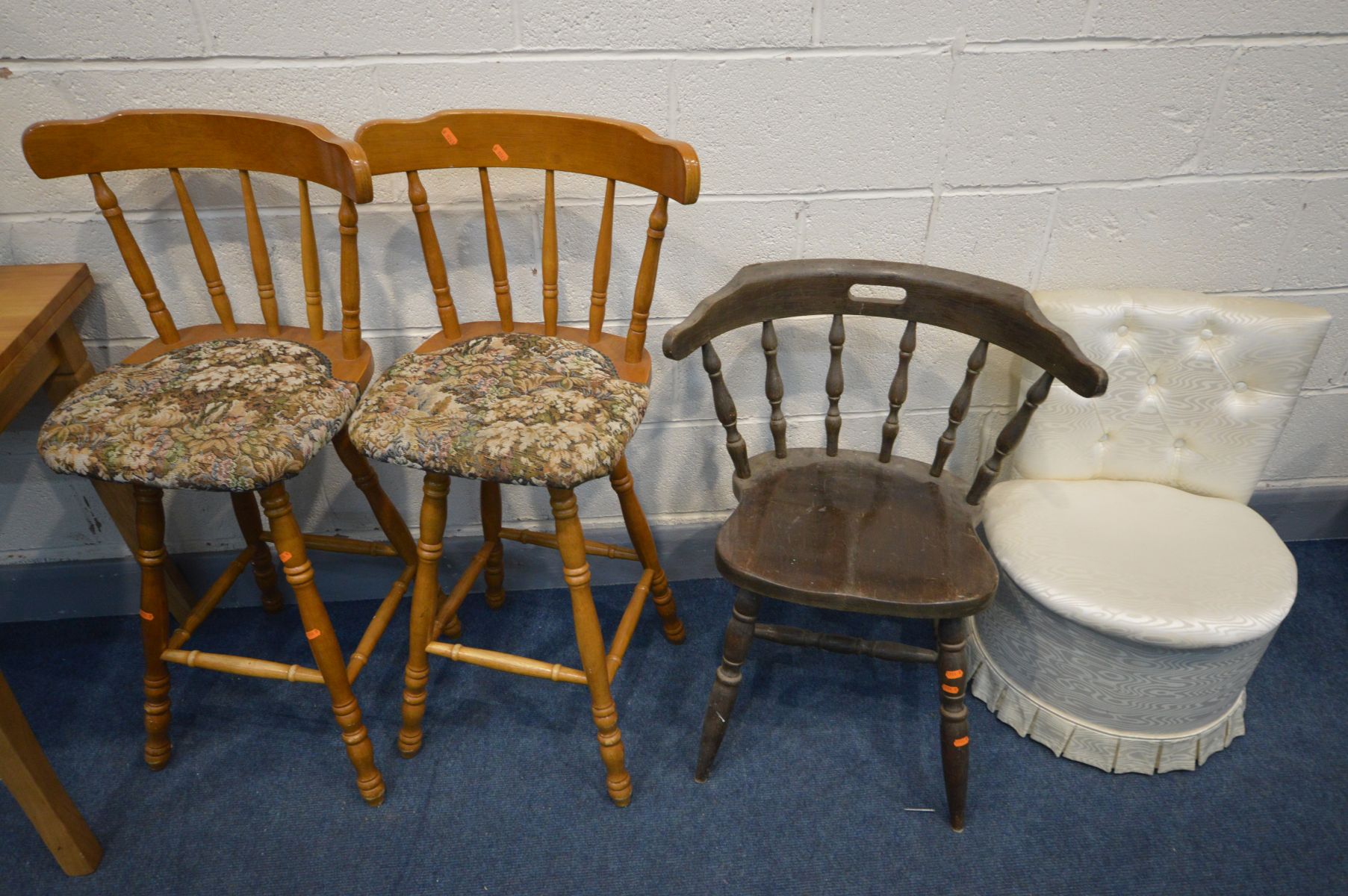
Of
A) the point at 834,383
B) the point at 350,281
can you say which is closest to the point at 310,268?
the point at 350,281

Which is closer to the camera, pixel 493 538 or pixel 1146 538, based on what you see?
pixel 1146 538

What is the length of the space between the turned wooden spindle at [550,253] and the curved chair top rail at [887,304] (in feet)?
0.87

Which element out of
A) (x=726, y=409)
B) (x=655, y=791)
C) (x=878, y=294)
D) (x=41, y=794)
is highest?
(x=878, y=294)

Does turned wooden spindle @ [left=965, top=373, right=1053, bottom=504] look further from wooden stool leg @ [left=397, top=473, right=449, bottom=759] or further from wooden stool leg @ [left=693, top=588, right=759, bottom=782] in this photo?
wooden stool leg @ [left=397, top=473, right=449, bottom=759]

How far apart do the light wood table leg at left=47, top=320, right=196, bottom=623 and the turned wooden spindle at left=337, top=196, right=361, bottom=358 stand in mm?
391

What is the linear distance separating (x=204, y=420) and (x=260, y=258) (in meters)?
0.34

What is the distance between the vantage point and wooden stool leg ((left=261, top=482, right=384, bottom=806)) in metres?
1.25

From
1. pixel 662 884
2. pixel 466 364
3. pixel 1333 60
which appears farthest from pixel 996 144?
pixel 662 884

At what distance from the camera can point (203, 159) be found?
1311 mm

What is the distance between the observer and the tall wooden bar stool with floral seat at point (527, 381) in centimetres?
117

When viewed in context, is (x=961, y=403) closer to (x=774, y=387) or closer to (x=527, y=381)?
(x=774, y=387)

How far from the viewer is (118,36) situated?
4.27 feet

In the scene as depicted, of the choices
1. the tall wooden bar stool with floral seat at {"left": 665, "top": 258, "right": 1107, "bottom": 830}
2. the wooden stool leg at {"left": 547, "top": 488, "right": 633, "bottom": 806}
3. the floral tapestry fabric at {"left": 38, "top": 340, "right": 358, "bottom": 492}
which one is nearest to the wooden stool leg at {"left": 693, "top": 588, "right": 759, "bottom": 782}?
the tall wooden bar stool with floral seat at {"left": 665, "top": 258, "right": 1107, "bottom": 830}

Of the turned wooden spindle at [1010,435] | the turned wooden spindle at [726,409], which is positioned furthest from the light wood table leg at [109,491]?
the turned wooden spindle at [1010,435]
